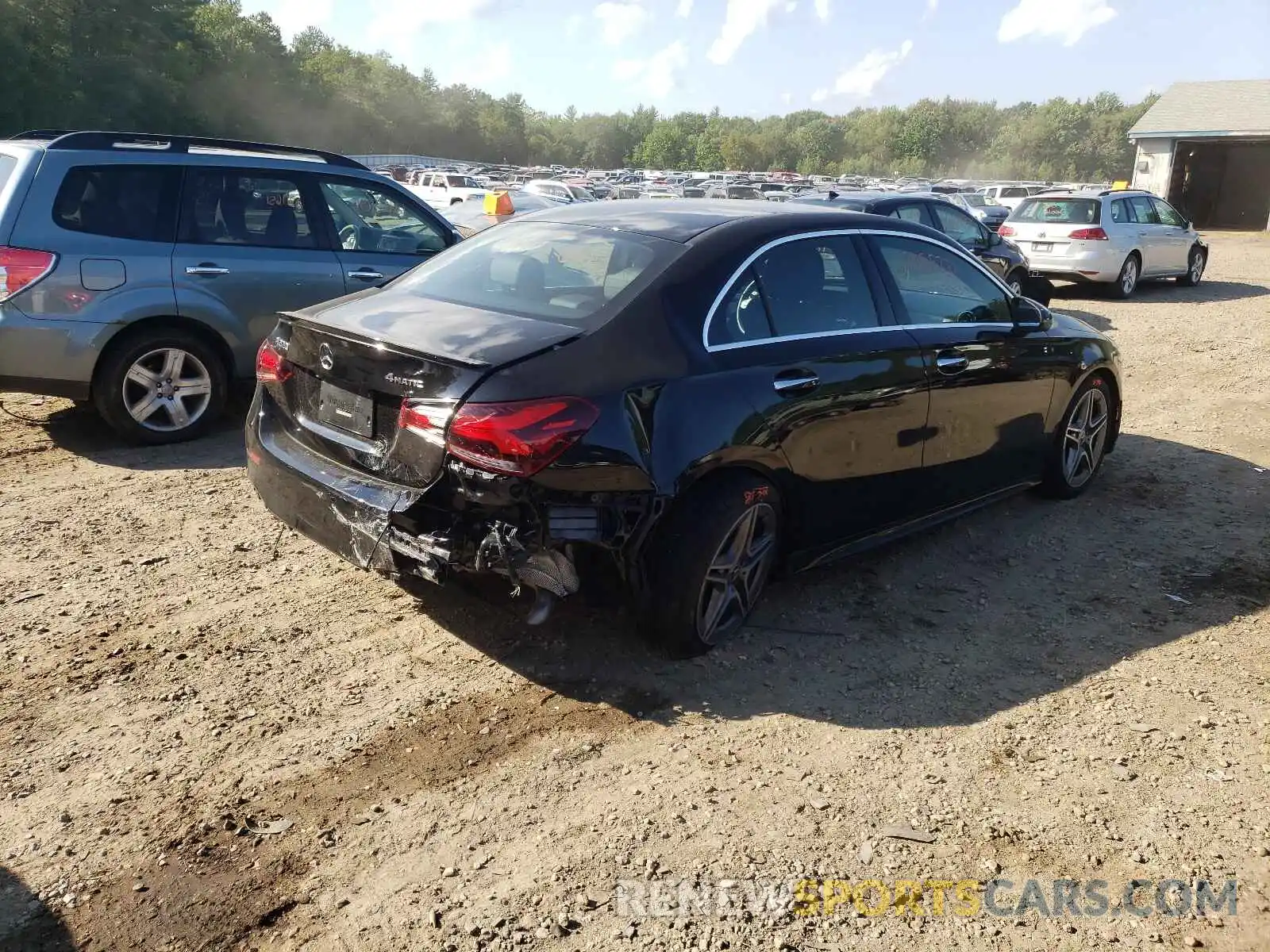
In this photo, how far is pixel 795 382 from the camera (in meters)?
4.08

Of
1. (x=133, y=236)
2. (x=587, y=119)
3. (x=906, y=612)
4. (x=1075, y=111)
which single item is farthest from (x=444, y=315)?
(x=587, y=119)

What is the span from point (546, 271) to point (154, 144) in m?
3.68

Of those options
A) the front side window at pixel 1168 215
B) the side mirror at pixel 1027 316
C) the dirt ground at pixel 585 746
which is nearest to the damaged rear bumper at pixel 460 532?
the dirt ground at pixel 585 746

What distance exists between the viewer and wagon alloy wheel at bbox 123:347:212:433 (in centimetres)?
628

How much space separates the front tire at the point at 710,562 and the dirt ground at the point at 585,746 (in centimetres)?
17

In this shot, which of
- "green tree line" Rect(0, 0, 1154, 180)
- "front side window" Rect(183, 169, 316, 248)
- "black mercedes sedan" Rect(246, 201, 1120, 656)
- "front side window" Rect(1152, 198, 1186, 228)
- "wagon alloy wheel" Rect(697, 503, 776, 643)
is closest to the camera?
"black mercedes sedan" Rect(246, 201, 1120, 656)

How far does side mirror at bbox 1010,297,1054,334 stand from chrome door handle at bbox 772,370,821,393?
1.78m

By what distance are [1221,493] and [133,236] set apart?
23.0 ft

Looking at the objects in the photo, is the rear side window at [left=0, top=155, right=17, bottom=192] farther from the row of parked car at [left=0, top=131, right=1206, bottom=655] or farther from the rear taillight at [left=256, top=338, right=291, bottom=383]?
the rear taillight at [left=256, top=338, right=291, bottom=383]

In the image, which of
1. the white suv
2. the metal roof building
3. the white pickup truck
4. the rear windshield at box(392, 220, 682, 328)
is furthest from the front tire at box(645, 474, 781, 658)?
the metal roof building

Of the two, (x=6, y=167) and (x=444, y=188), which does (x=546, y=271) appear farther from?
(x=444, y=188)

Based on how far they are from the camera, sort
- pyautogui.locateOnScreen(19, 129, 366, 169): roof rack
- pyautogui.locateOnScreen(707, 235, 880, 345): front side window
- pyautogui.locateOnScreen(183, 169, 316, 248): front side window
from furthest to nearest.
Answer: pyautogui.locateOnScreen(183, 169, 316, 248): front side window < pyautogui.locateOnScreen(19, 129, 366, 169): roof rack < pyautogui.locateOnScreen(707, 235, 880, 345): front side window

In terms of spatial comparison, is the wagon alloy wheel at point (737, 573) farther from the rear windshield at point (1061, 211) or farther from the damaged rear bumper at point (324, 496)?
the rear windshield at point (1061, 211)

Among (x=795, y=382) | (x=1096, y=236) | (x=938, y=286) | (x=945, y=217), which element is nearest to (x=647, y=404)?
(x=795, y=382)
